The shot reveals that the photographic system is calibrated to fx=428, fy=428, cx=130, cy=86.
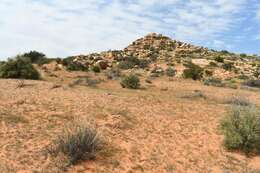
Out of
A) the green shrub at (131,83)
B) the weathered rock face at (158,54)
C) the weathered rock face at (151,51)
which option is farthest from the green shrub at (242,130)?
the weathered rock face at (151,51)

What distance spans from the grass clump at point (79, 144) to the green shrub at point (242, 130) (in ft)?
15.5

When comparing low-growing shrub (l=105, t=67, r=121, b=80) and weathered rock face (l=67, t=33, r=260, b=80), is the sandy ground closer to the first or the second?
low-growing shrub (l=105, t=67, r=121, b=80)

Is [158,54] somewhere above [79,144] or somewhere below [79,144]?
above

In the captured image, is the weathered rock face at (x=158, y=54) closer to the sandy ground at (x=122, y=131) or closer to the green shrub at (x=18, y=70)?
the green shrub at (x=18, y=70)

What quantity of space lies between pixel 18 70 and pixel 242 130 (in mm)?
17703

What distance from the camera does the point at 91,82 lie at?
29.5 metres

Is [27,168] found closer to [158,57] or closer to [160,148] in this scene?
[160,148]

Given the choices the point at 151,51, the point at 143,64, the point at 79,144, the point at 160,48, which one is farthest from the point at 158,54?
the point at 79,144

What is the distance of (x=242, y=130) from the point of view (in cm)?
1485

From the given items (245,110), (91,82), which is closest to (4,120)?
(245,110)

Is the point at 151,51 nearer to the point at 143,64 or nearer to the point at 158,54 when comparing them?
the point at 158,54

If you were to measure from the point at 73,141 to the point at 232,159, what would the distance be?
17.0ft

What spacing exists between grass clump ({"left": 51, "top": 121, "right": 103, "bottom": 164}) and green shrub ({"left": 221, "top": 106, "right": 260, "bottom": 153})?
15.5ft

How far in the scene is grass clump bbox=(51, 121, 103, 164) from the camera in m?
11.9
